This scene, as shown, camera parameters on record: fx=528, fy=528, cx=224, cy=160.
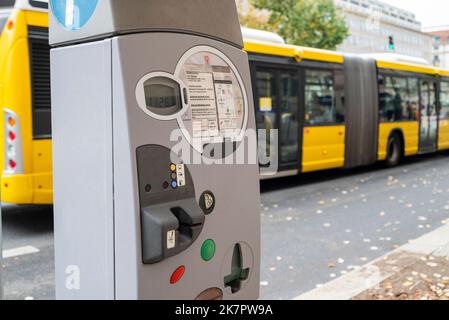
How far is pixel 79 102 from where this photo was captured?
5.35ft

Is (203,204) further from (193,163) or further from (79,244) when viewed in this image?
(79,244)

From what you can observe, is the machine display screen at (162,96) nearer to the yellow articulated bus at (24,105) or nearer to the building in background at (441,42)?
the building in background at (441,42)

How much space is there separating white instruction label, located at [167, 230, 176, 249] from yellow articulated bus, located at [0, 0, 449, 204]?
386 cm

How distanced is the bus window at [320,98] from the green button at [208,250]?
23.2 ft

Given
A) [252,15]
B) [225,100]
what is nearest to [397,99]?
[252,15]

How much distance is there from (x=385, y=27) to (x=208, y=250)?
7.81 ft

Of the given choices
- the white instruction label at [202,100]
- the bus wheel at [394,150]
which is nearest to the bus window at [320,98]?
the bus wheel at [394,150]

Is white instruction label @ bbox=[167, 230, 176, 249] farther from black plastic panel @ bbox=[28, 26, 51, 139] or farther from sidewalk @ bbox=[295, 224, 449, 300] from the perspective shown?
black plastic panel @ bbox=[28, 26, 51, 139]

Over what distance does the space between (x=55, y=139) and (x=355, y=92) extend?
305 inches

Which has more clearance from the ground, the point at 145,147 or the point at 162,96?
the point at 162,96

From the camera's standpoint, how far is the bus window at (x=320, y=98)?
28.5 feet

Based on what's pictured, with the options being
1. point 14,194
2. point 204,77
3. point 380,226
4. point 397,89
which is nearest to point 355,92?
point 397,89

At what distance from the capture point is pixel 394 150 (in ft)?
31.2

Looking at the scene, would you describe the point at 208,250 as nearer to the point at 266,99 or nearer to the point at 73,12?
the point at 73,12
